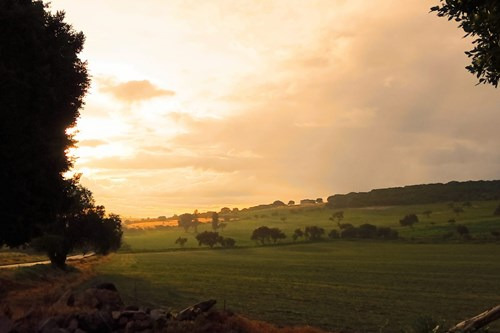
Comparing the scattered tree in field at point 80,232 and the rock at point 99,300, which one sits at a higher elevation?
the scattered tree in field at point 80,232

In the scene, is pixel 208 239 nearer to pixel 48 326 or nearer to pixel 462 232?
pixel 462 232

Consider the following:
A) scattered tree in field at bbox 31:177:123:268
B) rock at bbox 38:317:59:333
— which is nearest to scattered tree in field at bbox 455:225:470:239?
scattered tree in field at bbox 31:177:123:268

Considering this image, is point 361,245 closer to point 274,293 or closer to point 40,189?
point 274,293

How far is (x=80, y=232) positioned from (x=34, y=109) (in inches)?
2254

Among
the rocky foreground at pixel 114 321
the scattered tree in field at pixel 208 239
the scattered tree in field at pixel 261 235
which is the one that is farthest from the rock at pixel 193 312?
the scattered tree in field at pixel 261 235

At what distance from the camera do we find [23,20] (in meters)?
25.8

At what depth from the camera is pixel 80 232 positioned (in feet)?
262

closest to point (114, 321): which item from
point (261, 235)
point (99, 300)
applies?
point (99, 300)

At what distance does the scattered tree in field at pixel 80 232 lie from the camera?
243 feet

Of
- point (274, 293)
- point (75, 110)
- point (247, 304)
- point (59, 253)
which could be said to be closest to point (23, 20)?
point (75, 110)

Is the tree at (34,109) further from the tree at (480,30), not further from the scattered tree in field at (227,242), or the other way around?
the scattered tree in field at (227,242)

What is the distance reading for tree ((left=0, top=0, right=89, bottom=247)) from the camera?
2545 cm

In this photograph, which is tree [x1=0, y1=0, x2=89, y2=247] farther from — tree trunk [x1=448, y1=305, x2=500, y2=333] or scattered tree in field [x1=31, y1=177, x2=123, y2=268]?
scattered tree in field [x1=31, y1=177, x2=123, y2=268]

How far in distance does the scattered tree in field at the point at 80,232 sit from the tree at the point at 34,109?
141ft
